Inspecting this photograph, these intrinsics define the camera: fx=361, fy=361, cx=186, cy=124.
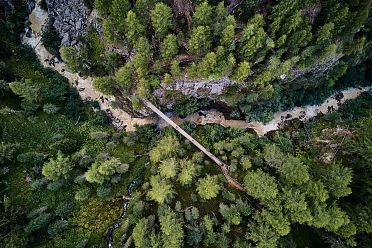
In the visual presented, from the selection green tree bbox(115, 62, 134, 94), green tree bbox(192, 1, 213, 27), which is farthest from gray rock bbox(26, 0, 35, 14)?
green tree bbox(192, 1, 213, 27)

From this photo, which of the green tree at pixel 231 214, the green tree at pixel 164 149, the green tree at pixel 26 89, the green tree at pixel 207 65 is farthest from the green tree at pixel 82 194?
the green tree at pixel 207 65

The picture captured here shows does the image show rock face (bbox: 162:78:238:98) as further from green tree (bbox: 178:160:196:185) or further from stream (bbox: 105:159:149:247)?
stream (bbox: 105:159:149:247)

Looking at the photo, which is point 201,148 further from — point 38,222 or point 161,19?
point 38,222

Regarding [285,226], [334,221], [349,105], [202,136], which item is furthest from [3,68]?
[349,105]

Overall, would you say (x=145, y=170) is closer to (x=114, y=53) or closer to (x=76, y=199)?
(x=76, y=199)

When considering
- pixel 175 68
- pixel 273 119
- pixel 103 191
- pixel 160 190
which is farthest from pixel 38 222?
pixel 273 119
